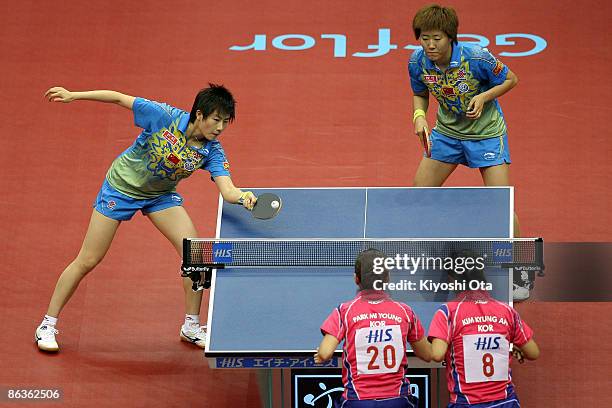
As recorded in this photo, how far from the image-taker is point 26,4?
37.6 feet

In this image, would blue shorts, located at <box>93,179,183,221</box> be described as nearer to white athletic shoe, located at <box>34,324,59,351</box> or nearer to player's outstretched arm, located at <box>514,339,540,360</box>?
white athletic shoe, located at <box>34,324,59,351</box>

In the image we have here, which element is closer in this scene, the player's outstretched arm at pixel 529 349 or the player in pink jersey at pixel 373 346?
the player in pink jersey at pixel 373 346

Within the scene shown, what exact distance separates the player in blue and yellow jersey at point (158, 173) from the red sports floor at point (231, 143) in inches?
17.1

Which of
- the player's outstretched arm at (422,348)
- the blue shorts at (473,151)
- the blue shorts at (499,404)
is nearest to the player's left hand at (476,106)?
the blue shorts at (473,151)

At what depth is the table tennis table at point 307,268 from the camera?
6.79 m

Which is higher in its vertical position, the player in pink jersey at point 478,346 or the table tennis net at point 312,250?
the table tennis net at point 312,250

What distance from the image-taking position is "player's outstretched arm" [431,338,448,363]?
628 centimetres

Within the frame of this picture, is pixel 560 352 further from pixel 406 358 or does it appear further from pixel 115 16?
pixel 115 16

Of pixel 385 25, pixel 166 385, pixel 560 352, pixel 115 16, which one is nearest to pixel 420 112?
pixel 560 352

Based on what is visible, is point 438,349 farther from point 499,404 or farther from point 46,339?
point 46,339

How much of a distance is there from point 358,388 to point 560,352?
2.24m

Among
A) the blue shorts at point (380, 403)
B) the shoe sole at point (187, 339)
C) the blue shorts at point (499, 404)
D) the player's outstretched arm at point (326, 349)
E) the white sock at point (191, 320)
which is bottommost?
the blue shorts at point (380, 403)

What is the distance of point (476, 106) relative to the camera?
7746 millimetres

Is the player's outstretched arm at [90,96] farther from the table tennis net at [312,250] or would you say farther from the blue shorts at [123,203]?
the table tennis net at [312,250]
